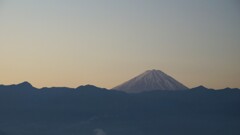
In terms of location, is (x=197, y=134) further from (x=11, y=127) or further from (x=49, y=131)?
(x=11, y=127)

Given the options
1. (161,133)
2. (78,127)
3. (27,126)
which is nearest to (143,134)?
(161,133)

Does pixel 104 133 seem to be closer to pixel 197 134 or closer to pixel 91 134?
pixel 91 134

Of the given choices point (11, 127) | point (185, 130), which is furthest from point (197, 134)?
point (11, 127)

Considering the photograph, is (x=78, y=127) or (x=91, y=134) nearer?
(x=91, y=134)

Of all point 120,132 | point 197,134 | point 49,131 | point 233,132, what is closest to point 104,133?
point 120,132

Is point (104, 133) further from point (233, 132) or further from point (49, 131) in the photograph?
point (233, 132)

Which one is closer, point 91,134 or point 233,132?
point 91,134
